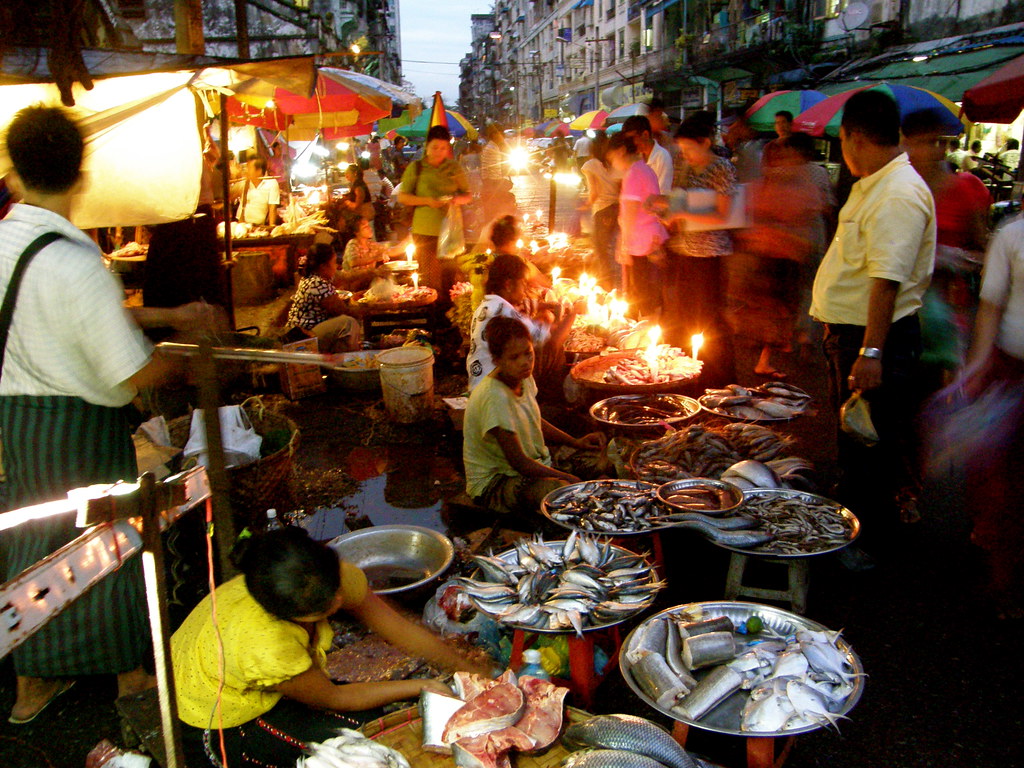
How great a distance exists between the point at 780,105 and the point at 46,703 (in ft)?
56.3

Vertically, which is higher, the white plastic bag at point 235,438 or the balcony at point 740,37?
the balcony at point 740,37

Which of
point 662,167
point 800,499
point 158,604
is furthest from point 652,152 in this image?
point 158,604

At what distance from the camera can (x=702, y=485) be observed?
14.8 feet

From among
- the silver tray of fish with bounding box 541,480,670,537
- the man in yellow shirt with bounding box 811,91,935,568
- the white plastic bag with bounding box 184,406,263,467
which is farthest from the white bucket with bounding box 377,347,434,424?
the man in yellow shirt with bounding box 811,91,935,568

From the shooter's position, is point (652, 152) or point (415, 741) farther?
point (652, 152)

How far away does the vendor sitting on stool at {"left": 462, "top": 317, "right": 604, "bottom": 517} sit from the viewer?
187 inches

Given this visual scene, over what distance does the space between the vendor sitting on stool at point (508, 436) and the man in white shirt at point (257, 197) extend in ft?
37.2

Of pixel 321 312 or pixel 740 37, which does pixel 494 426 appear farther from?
pixel 740 37

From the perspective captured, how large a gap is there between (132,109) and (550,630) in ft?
13.6

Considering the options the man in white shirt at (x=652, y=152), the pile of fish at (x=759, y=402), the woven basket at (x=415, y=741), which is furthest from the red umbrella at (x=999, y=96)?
the woven basket at (x=415, y=741)

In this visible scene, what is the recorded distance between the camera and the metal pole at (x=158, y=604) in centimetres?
166

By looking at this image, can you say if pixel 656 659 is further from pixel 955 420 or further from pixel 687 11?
pixel 687 11

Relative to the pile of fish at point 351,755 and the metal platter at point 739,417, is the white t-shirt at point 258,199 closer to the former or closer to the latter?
the metal platter at point 739,417

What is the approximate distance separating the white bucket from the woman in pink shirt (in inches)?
114
